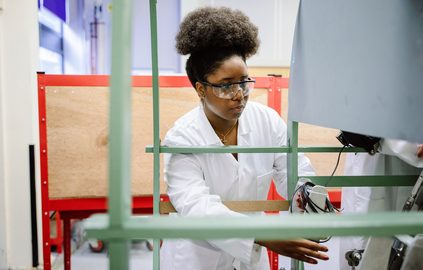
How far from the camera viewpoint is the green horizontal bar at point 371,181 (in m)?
0.97

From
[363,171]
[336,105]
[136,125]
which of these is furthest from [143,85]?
[336,105]

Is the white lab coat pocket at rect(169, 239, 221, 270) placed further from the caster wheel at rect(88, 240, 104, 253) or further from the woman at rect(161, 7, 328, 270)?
the caster wheel at rect(88, 240, 104, 253)

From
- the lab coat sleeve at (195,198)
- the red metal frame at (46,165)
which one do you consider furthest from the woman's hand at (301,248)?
the red metal frame at (46,165)

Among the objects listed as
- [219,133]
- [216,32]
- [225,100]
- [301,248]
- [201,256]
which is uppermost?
[216,32]

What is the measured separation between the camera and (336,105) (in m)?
0.72

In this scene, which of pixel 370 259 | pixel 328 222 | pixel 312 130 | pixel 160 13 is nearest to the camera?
pixel 328 222

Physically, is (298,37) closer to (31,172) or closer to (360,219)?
(360,219)

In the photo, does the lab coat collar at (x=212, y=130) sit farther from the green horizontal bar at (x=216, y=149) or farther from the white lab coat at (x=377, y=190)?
the white lab coat at (x=377, y=190)

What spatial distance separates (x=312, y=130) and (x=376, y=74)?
4.24 ft

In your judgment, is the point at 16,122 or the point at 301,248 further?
the point at 16,122

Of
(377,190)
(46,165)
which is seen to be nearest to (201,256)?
(377,190)

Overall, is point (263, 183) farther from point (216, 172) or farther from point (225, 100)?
point (225, 100)

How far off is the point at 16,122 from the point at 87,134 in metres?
0.64

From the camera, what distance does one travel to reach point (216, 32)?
119 centimetres
